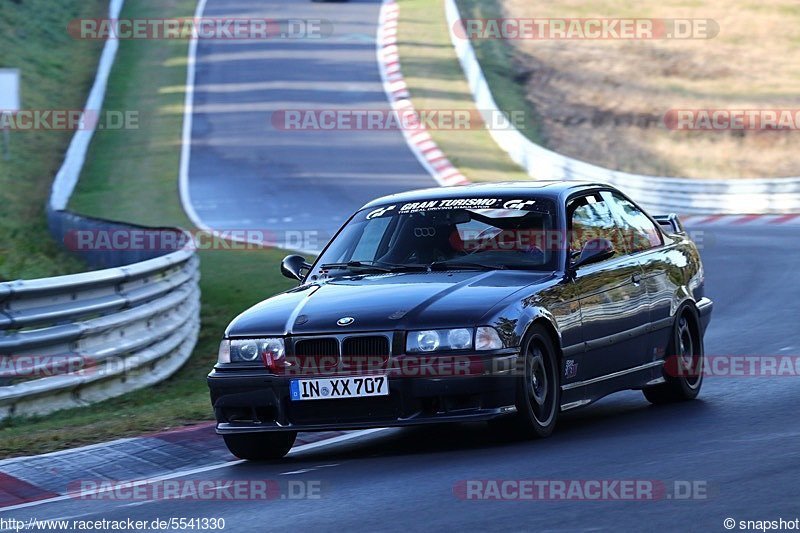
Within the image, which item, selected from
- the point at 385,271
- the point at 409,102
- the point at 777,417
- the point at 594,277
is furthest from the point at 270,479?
the point at 409,102

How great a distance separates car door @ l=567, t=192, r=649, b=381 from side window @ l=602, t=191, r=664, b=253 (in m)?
0.10

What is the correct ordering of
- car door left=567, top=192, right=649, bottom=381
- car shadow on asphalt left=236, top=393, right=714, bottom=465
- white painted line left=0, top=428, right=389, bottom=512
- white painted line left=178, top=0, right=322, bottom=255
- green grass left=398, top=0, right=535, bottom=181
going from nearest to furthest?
white painted line left=0, top=428, right=389, bottom=512 → car shadow on asphalt left=236, top=393, right=714, bottom=465 → car door left=567, top=192, right=649, bottom=381 → white painted line left=178, top=0, right=322, bottom=255 → green grass left=398, top=0, right=535, bottom=181

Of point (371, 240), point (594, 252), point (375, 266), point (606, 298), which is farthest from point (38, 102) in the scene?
point (594, 252)

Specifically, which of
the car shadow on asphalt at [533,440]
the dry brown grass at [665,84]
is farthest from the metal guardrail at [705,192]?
the car shadow on asphalt at [533,440]

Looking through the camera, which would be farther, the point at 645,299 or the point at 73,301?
the point at 73,301

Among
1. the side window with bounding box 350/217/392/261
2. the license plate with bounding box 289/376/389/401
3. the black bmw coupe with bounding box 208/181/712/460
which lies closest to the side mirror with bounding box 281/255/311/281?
the black bmw coupe with bounding box 208/181/712/460

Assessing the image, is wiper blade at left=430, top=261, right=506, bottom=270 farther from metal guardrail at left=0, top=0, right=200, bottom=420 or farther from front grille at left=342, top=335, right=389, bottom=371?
metal guardrail at left=0, top=0, right=200, bottom=420

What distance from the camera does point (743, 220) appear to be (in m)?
25.5

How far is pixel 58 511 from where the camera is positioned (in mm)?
7262

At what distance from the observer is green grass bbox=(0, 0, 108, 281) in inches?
775

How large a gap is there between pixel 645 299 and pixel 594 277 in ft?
2.17

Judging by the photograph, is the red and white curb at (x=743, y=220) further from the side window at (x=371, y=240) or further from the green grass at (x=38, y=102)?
the side window at (x=371, y=240)

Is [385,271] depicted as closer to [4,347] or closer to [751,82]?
[4,347]

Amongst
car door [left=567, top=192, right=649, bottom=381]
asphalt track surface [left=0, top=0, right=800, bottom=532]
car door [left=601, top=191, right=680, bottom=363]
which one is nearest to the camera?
asphalt track surface [left=0, top=0, right=800, bottom=532]
